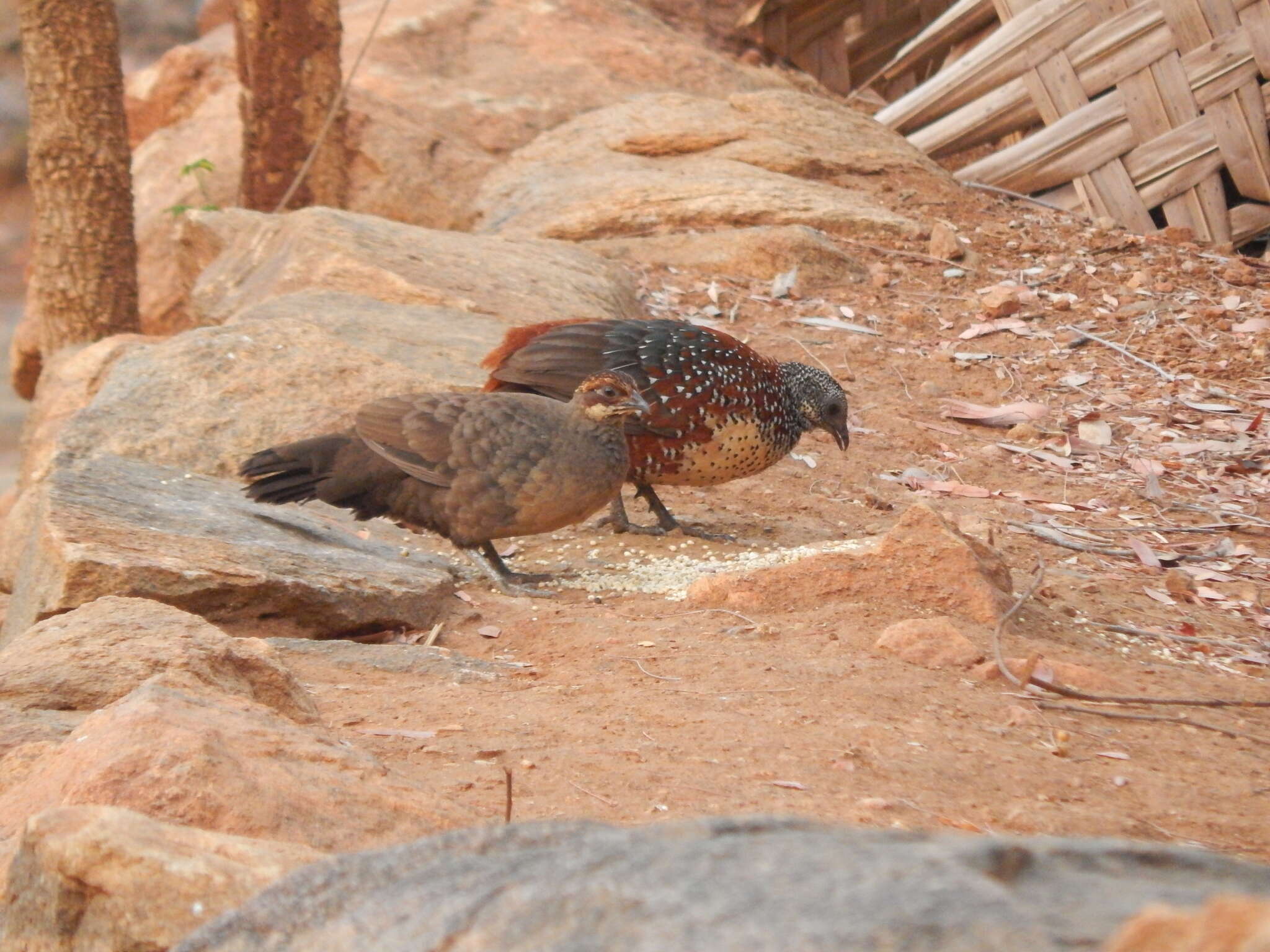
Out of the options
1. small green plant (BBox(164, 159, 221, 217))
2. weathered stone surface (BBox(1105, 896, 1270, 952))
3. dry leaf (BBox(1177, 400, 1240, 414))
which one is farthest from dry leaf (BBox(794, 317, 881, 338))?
weathered stone surface (BBox(1105, 896, 1270, 952))

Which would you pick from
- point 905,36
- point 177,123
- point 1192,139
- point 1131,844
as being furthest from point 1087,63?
point 1131,844

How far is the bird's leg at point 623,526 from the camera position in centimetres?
551

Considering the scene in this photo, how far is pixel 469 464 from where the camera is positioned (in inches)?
182

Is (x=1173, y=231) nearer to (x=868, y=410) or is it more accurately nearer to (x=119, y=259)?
(x=868, y=410)

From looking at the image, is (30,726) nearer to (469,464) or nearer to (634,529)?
(469,464)

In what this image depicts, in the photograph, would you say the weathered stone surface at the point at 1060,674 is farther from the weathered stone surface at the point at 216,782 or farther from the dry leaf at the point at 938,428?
the dry leaf at the point at 938,428

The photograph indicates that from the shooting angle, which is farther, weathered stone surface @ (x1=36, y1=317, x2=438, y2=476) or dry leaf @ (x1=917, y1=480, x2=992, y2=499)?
dry leaf @ (x1=917, y1=480, x2=992, y2=499)

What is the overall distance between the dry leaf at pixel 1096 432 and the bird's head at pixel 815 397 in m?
1.41

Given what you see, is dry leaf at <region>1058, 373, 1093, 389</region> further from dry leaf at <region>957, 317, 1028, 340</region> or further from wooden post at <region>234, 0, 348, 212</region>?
wooden post at <region>234, 0, 348, 212</region>

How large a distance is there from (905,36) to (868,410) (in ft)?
19.7

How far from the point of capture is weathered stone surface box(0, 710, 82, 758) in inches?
106

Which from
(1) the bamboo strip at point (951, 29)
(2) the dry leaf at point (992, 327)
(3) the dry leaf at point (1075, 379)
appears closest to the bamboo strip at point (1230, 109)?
(1) the bamboo strip at point (951, 29)

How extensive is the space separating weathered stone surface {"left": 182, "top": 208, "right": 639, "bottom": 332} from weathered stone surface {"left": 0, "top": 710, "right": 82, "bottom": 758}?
403cm

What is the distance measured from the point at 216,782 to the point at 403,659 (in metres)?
1.67
